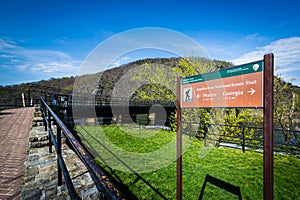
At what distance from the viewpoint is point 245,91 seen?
1.76 m

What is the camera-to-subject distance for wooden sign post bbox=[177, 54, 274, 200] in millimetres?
1562

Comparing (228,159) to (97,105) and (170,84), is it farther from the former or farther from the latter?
(97,105)

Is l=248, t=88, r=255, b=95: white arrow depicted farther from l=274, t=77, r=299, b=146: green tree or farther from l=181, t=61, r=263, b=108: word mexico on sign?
l=274, t=77, r=299, b=146: green tree

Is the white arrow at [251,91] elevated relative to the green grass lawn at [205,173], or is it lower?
elevated

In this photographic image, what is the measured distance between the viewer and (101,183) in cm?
69

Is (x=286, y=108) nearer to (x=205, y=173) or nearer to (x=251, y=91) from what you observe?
(x=205, y=173)

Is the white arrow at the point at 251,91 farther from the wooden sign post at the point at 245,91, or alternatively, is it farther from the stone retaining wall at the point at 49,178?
the stone retaining wall at the point at 49,178

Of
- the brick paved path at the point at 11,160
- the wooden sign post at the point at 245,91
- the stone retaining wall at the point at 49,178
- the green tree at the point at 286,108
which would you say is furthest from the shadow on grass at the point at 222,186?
the green tree at the point at 286,108

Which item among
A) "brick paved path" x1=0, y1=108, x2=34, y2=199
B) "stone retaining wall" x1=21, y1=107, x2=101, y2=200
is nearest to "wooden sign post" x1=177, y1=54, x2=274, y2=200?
"stone retaining wall" x1=21, y1=107, x2=101, y2=200

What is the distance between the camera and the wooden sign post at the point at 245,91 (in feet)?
5.12

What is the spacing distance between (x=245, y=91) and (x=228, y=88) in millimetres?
209

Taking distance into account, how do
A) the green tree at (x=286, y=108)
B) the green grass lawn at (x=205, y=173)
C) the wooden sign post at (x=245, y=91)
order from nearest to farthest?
the wooden sign post at (x=245, y=91) < the green grass lawn at (x=205, y=173) < the green tree at (x=286, y=108)

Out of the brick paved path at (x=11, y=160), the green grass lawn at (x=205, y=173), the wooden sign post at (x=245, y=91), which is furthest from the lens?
the green grass lawn at (x=205, y=173)

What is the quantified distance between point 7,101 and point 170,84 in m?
13.3
